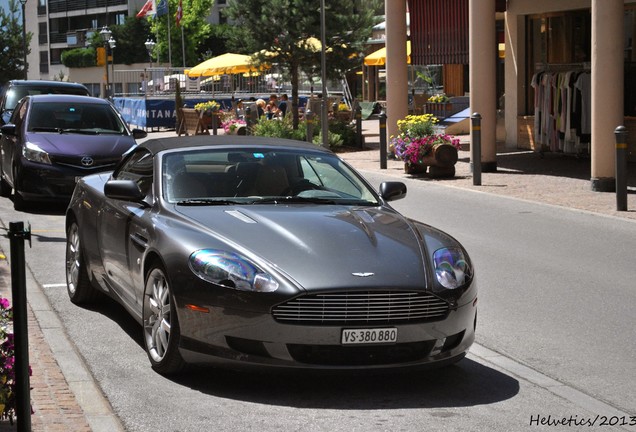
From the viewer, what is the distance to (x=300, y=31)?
34531 millimetres

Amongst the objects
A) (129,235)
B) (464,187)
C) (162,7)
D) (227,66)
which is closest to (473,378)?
(129,235)

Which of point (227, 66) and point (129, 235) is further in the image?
point (227, 66)

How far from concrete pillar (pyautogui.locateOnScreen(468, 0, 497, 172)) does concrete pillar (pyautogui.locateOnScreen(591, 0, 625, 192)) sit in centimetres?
415

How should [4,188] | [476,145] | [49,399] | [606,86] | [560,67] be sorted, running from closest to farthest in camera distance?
[49,399], [606,86], [4,188], [476,145], [560,67]

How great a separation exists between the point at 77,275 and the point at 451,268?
371cm

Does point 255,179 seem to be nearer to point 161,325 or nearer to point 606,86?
point 161,325

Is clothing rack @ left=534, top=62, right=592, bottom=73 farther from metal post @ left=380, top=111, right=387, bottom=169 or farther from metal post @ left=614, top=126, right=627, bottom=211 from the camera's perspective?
metal post @ left=614, top=126, right=627, bottom=211

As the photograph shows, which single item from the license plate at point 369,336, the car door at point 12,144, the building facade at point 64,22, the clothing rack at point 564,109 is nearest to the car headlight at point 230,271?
the license plate at point 369,336

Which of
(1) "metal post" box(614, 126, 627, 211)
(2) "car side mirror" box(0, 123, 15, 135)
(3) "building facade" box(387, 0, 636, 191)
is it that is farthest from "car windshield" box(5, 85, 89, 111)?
(1) "metal post" box(614, 126, 627, 211)

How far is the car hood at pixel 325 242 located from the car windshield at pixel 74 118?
1007 centimetres

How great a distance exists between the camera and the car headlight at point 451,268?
6664 mm

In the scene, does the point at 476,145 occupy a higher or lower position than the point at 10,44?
lower

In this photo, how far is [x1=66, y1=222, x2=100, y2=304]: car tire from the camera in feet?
30.2

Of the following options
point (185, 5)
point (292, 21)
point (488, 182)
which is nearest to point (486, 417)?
point (488, 182)
